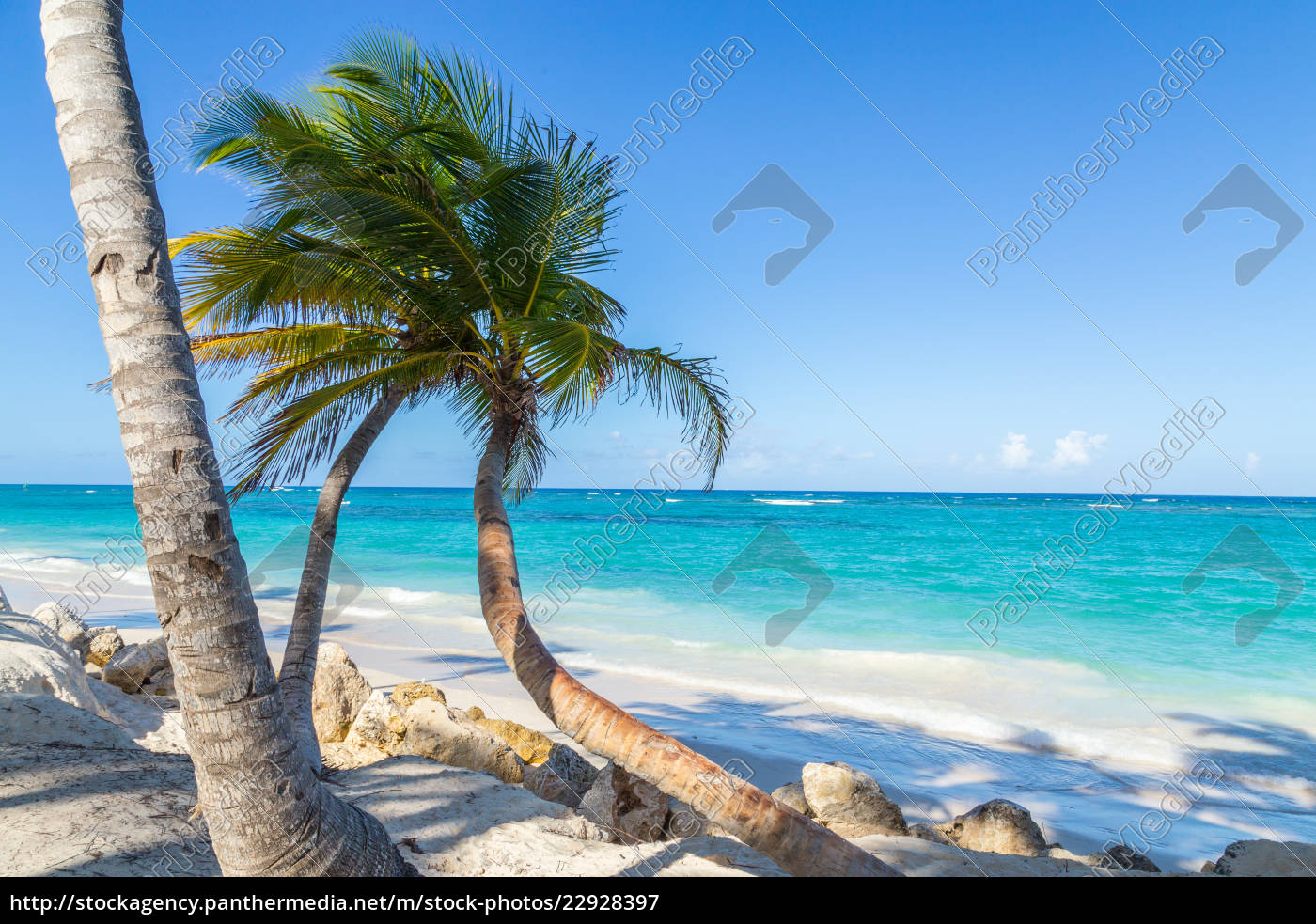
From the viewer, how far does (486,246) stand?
4.71m

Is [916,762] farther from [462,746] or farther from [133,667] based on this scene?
[133,667]

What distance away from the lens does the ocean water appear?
366 inches

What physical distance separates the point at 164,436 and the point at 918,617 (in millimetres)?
17044

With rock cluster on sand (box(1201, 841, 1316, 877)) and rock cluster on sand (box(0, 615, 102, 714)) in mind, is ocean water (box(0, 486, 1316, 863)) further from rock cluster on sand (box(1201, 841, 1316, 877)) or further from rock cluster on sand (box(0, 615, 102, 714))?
rock cluster on sand (box(0, 615, 102, 714))

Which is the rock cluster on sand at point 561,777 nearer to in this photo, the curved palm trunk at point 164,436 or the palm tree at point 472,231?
the palm tree at point 472,231

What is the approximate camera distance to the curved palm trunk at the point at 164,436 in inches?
90.0

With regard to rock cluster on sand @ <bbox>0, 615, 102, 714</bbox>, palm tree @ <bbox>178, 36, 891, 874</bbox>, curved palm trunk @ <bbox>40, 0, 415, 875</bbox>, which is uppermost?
palm tree @ <bbox>178, 36, 891, 874</bbox>

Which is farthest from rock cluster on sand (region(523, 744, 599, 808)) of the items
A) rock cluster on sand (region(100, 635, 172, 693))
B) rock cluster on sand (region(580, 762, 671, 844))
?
rock cluster on sand (region(100, 635, 172, 693))

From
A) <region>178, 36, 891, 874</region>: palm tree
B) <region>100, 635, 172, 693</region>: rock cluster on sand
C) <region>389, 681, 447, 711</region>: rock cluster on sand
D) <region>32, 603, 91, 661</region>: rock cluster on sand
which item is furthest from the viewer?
<region>32, 603, 91, 661</region>: rock cluster on sand

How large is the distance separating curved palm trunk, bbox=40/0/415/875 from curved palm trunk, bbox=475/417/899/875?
120 cm

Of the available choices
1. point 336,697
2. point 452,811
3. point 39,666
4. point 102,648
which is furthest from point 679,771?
point 102,648

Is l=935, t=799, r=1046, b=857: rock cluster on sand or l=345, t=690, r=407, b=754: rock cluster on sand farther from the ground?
l=345, t=690, r=407, b=754: rock cluster on sand

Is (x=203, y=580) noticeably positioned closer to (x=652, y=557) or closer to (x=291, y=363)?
(x=291, y=363)

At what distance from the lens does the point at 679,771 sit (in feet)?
10.5
